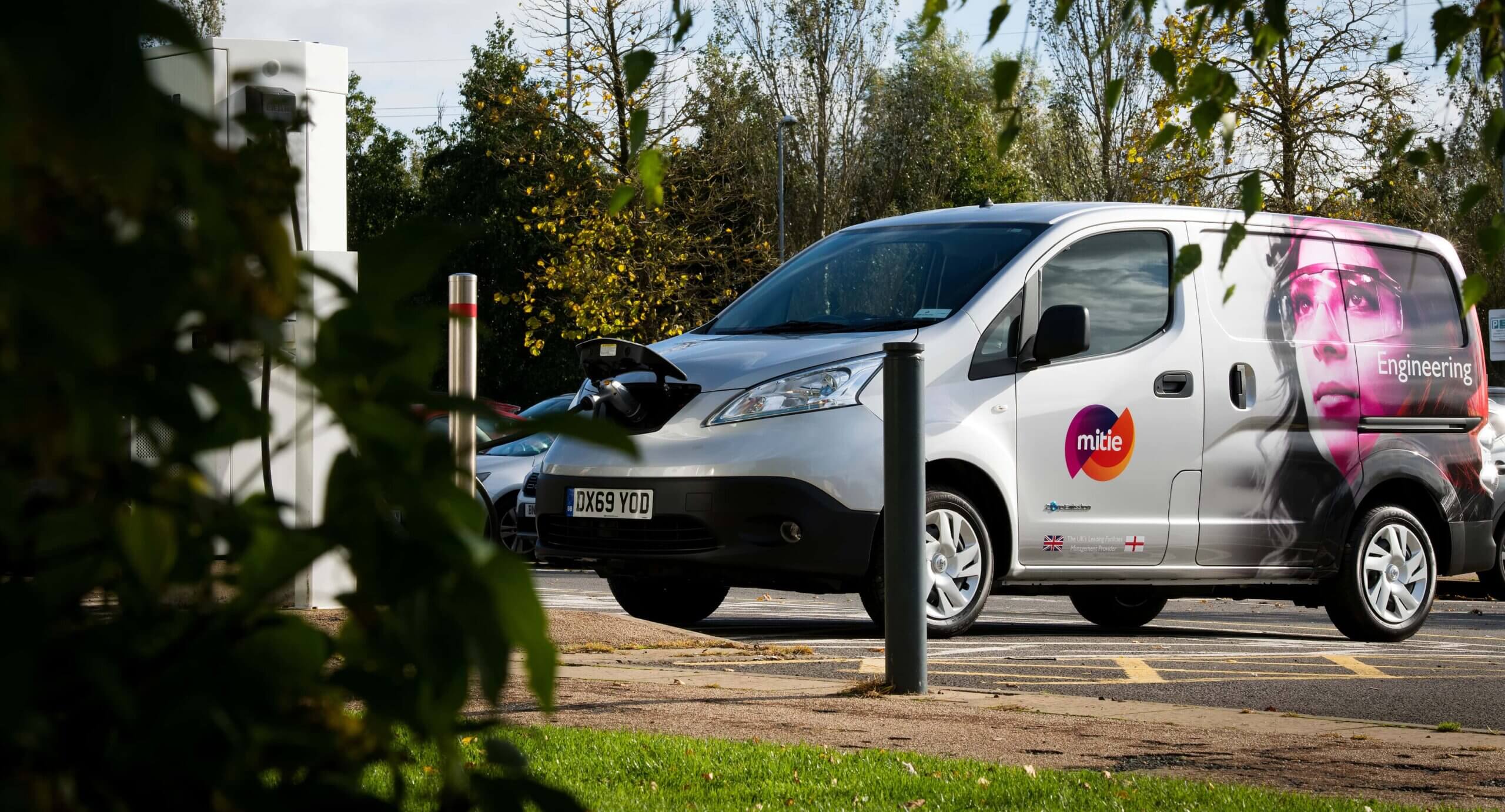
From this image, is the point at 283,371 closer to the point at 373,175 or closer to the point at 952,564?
the point at 952,564

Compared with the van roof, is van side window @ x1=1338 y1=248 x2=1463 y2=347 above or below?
below

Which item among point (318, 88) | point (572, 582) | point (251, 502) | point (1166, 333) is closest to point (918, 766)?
point (251, 502)

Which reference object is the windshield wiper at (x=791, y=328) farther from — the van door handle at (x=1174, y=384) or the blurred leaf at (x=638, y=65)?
the blurred leaf at (x=638, y=65)

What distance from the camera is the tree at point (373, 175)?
189 ft

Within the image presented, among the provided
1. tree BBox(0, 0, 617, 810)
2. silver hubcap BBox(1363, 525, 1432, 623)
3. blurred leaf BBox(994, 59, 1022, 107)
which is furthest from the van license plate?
tree BBox(0, 0, 617, 810)

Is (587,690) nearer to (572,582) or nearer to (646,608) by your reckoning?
(646,608)

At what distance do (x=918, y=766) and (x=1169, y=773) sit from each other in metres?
0.70

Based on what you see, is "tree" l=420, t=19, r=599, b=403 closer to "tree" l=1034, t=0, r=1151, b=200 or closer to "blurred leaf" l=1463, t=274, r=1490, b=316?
"tree" l=1034, t=0, r=1151, b=200

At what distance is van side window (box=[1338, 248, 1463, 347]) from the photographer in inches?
362

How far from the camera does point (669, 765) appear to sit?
14.6 feet

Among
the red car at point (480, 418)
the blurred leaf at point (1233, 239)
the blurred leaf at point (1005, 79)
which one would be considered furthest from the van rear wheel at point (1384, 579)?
the red car at point (480, 418)

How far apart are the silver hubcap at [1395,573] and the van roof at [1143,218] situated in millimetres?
1634

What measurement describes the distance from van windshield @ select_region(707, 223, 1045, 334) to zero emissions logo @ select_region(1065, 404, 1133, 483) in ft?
2.74

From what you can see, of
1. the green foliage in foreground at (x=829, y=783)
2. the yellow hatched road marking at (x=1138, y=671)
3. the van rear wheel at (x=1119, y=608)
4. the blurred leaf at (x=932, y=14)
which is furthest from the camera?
the van rear wheel at (x=1119, y=608)
